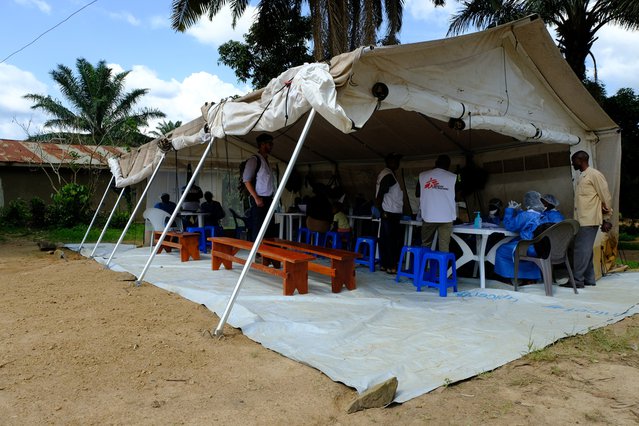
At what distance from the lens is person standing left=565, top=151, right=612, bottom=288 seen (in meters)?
5.68

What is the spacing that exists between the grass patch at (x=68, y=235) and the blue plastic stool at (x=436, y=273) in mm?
8585

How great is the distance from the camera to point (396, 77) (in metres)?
4.39

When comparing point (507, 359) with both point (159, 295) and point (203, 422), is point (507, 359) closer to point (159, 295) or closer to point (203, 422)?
point (203, 422)

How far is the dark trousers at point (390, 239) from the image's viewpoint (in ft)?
21.1

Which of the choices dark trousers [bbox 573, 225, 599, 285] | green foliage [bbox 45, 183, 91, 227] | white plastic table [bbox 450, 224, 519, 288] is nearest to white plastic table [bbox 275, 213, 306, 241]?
white plastic table [bbox 450, 224, 519, 288]

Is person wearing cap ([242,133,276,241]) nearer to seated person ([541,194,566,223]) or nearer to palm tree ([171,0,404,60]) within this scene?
seated person ([541,194,566,223])

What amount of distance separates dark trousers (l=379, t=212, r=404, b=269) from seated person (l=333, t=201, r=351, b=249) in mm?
1316

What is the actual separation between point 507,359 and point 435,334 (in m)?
0.65

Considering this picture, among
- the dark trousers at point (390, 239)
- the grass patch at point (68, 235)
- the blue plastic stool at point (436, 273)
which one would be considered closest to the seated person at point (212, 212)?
the grass patch at point (68, 235)

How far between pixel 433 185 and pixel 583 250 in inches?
85.0

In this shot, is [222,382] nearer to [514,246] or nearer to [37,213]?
[514,246]

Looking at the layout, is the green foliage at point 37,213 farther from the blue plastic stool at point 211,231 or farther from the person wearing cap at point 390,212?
the person wearing cap at point 390,212

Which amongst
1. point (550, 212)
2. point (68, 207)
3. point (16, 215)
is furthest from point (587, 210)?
point (16, 215)

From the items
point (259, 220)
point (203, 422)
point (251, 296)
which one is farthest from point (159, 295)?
point (203, 422)
